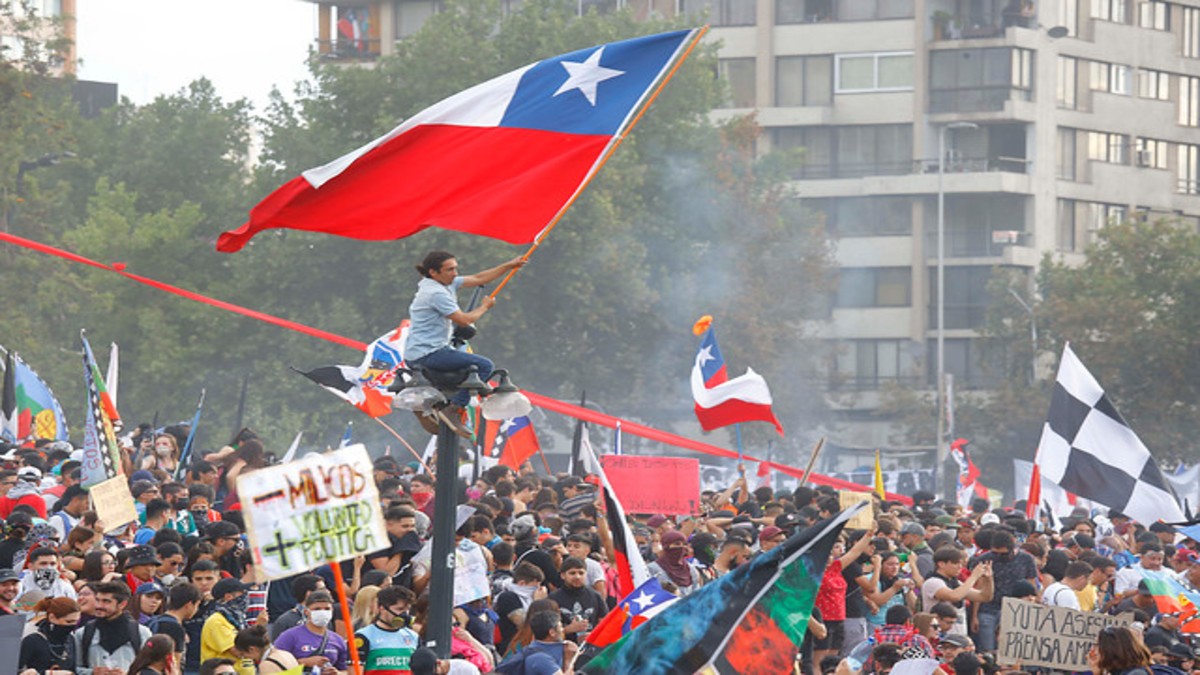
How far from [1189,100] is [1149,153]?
10.0 ft

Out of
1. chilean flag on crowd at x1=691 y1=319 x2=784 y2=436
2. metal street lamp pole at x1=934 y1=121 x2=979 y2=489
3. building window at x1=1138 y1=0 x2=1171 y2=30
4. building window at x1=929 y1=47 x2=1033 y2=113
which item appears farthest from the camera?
building window at x1=1138 y1=0 x2=1171 y2=30

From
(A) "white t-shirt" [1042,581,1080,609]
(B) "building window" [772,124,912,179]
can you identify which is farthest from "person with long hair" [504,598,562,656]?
(B) "building window" [772,124,912,179]

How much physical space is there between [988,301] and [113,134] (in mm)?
28545

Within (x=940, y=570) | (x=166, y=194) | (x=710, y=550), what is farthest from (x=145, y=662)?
(x=166, y=194)

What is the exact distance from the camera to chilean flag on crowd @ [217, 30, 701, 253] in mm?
13688

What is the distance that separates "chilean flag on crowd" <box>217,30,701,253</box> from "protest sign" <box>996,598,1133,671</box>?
13.1 ft

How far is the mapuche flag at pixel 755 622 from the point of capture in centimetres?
908

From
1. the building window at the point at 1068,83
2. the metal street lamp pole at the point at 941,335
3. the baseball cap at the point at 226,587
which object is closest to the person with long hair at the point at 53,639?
the baseball cap at the point at 226,587

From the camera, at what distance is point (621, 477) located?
67.0 feet

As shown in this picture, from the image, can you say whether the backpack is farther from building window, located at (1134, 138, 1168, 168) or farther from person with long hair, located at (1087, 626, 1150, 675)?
building window, located at (1134, 138, 1168, 168)

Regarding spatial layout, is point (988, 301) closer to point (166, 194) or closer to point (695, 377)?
point (166, 194)

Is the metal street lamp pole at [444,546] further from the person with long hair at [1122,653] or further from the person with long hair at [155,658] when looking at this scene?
the person with long hair at [1122,653]

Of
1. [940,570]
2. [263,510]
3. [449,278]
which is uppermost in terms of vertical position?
[449,278]

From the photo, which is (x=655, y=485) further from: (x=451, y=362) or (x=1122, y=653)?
(x=1122, y=653)
